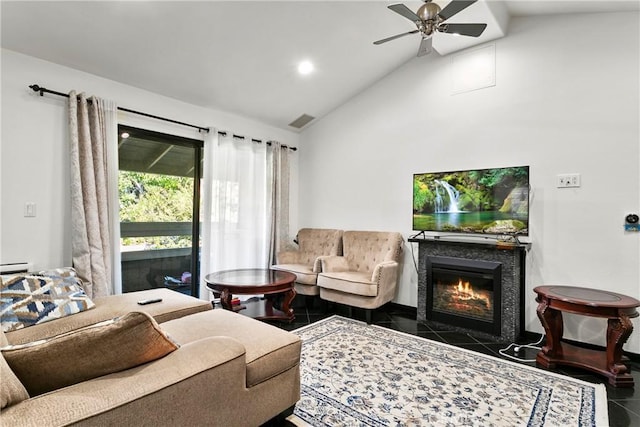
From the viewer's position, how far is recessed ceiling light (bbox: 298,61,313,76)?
372 centimetres

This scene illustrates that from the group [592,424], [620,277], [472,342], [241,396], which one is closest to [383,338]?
[472,342]

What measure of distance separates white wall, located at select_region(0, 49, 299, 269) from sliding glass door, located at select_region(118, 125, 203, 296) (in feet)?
1.87

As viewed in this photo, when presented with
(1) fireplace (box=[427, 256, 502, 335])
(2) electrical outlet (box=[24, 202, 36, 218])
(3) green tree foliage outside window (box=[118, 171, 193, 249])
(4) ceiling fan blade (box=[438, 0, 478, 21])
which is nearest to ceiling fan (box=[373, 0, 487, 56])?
(4) ceiling fan blade (box=[438, 0, 478, 21])

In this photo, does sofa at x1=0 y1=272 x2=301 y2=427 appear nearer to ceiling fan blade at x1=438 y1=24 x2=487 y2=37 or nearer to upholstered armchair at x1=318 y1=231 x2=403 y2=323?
upholstered armchair at x1=318 y1=231 x2=403 y2=323

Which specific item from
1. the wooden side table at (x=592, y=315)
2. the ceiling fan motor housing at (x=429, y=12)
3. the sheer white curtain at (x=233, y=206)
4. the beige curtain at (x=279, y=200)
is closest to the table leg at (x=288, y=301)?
the sheer white curtain at (x=233, y=206)

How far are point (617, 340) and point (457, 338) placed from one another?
1215 mm

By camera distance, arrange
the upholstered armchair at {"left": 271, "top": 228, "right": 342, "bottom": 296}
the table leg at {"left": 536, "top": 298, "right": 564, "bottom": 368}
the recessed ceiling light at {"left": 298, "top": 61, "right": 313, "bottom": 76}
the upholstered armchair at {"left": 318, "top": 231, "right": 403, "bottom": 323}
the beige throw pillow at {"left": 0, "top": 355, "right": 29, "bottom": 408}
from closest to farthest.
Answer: the beige throw pillow at {"left": 0, "top": 355, "right": 29, "bottom": 408}, the table leg at {"left": 536, "top": 298, "right": 564, "bottom": 368}, the upholstered armchair at {"left": 318, "top": 231, "right": 403, "bottom": 323}, the recessed ceiling light at {"left": 298, "top": 61, "right": 313, "bottom": 76}, the upholstered armchair at {"left": 271, "top": 228, "right": 342, "bottom": 296}

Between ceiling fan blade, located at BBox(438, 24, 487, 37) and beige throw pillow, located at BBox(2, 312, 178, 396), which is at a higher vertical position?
ceiling fan blade, located at BBox(438, 24, 487, 37)

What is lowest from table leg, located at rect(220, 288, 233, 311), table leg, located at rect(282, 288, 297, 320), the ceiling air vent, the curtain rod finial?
table leg, located at rect(282, 288, 297, 320)

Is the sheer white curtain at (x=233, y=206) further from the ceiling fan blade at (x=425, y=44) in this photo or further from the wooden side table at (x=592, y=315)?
the wooden side table at (x=592, y=315)

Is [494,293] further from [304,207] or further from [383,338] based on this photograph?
[304,207]

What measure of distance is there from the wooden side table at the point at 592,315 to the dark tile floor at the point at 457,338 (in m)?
0.07

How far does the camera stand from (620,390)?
2.24m

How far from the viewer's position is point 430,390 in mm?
2189
